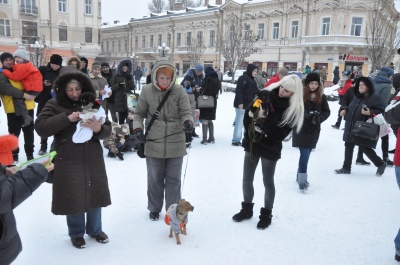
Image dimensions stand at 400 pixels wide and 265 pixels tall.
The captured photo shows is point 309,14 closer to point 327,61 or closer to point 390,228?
point 327,61

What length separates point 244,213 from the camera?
13.0 feet

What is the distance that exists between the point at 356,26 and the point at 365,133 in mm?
31159

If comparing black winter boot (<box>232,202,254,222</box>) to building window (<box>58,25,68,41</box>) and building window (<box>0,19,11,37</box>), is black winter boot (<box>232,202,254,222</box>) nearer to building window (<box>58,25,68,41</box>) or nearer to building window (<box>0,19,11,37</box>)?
building window (<box>58,25,68,41</box>)

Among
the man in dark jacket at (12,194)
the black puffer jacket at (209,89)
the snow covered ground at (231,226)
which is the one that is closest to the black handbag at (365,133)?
the snow covered ground at (231,226)

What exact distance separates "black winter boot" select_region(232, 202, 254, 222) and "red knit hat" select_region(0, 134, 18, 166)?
2758 millimetres

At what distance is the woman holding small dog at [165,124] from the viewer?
354cm

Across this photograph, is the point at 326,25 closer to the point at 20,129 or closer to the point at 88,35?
the point at 88,35

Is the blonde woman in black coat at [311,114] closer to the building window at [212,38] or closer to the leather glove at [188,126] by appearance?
the leather glove at [188,126]

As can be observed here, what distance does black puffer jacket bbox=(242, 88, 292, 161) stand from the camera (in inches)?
141

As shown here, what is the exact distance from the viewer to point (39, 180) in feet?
6.12

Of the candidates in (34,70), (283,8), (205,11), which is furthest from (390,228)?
(205,11)

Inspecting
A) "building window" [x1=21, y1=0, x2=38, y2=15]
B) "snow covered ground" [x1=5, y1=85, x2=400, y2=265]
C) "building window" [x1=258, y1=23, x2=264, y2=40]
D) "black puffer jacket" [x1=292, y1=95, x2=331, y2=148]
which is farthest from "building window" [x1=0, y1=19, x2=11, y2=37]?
"black puffer jacket" [x1=292, y1=95, x2=331, y2=148]

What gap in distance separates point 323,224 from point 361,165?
3159mm

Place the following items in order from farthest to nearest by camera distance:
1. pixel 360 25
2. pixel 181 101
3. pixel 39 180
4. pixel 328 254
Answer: pixel 360 25, pixel 181 101, pixel 328 254, pixel 39 180
